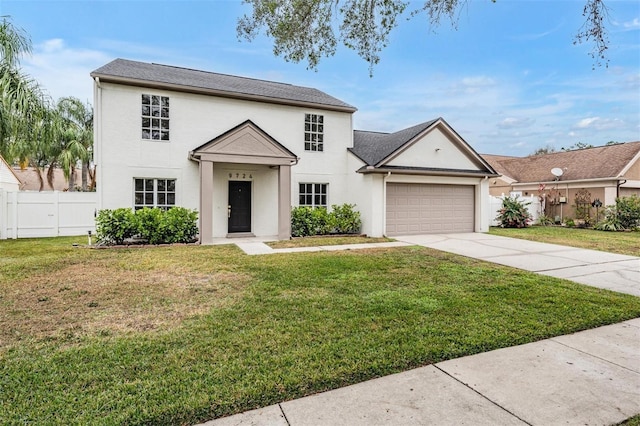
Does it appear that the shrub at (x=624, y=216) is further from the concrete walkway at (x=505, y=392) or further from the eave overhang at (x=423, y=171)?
the concrete walkway at (x=505, y=392)

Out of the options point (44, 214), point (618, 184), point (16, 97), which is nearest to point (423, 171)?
point (618, 184)

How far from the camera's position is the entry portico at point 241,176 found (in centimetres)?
1195

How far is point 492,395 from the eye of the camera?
9.53 ft

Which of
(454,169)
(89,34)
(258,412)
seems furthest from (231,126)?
(258,412)

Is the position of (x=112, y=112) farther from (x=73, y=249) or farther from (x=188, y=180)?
(x=73, y=249)

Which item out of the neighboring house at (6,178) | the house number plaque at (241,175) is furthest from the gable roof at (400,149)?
the neighboring house at (6,178)

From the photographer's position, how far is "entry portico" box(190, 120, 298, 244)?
11945 millimetres

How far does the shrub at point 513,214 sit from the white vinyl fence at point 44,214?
A: 19.1 meters

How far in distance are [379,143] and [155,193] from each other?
9.76 meters

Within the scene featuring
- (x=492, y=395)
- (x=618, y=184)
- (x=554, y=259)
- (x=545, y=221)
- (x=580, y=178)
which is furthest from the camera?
(x=545, y=221)

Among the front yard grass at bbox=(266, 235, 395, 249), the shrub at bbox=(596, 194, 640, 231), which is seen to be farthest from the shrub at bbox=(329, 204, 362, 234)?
the shrub at bbox=(596, 194, 640, 231)

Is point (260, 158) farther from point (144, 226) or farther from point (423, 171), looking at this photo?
point (423, 171)

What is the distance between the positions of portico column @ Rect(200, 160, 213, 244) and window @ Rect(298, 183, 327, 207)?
404 cm

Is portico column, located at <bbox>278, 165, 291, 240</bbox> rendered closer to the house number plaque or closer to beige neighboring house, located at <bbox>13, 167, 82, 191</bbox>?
the house number plaque
